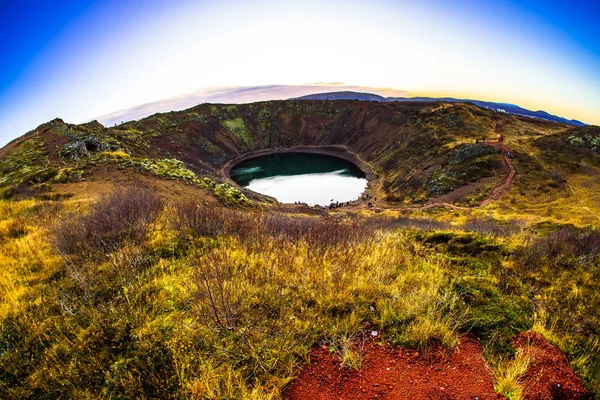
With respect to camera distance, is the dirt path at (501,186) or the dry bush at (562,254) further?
the dirt path at (501,186)

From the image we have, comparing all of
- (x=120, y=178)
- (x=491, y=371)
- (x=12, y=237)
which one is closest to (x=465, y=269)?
(x=491, y=371)

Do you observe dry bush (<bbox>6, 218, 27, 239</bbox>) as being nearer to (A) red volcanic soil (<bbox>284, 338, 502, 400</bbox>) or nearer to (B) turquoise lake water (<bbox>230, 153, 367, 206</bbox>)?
(A) red volcanic soil (<bbox>284, 338, 502, 400</bbox>)

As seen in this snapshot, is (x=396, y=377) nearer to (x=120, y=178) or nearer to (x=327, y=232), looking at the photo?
(x=327, y=232)

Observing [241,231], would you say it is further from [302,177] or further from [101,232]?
[302,177]

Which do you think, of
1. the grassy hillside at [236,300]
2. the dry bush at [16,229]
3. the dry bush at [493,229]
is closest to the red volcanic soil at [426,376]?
the grassy hillside at [236,300]

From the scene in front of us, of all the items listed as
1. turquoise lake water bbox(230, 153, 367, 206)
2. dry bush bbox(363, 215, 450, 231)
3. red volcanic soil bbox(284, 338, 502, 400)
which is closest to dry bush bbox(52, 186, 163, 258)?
red volcanic soil bbox(284, 338, 502, 400)

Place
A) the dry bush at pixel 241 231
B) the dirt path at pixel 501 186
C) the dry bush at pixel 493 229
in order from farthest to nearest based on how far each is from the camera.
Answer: the dirt path at pixel 501 186
the dry bush at pixel 493 229
the dry bush at pixel 241 231

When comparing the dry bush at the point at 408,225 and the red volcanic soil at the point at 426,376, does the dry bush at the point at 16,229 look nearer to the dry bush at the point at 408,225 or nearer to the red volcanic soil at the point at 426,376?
the red volcanic soil at the point at 426,376
